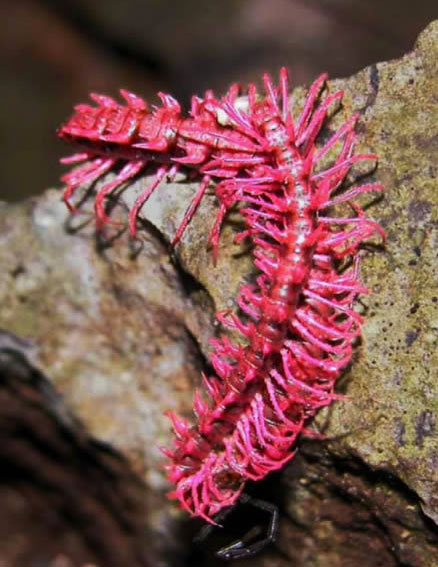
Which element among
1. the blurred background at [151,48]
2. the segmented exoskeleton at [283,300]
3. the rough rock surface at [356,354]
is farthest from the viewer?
the blurred background at [151,48]

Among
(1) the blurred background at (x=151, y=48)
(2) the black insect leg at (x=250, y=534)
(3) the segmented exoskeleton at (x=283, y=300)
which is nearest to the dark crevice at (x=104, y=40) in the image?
(1) the blurred background at (x=151, y=48)

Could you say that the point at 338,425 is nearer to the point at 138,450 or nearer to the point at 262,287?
the point at 262,287

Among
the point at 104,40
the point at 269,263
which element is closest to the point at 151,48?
the point at 104,40

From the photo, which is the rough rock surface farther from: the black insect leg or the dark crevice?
the dark crevice

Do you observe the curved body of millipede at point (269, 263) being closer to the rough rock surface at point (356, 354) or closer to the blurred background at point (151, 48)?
the rough rock surface at point (356, 354)

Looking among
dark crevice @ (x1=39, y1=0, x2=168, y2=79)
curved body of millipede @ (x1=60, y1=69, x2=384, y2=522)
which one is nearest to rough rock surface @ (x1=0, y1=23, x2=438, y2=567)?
curved body of millipede @ (x1=60, y1=69, x2=384, y2=522)

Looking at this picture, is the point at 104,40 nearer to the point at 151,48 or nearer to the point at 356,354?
the point at 151,48

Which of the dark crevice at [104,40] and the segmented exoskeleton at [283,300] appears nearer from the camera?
the segmented exoskeleton at [283,300]
